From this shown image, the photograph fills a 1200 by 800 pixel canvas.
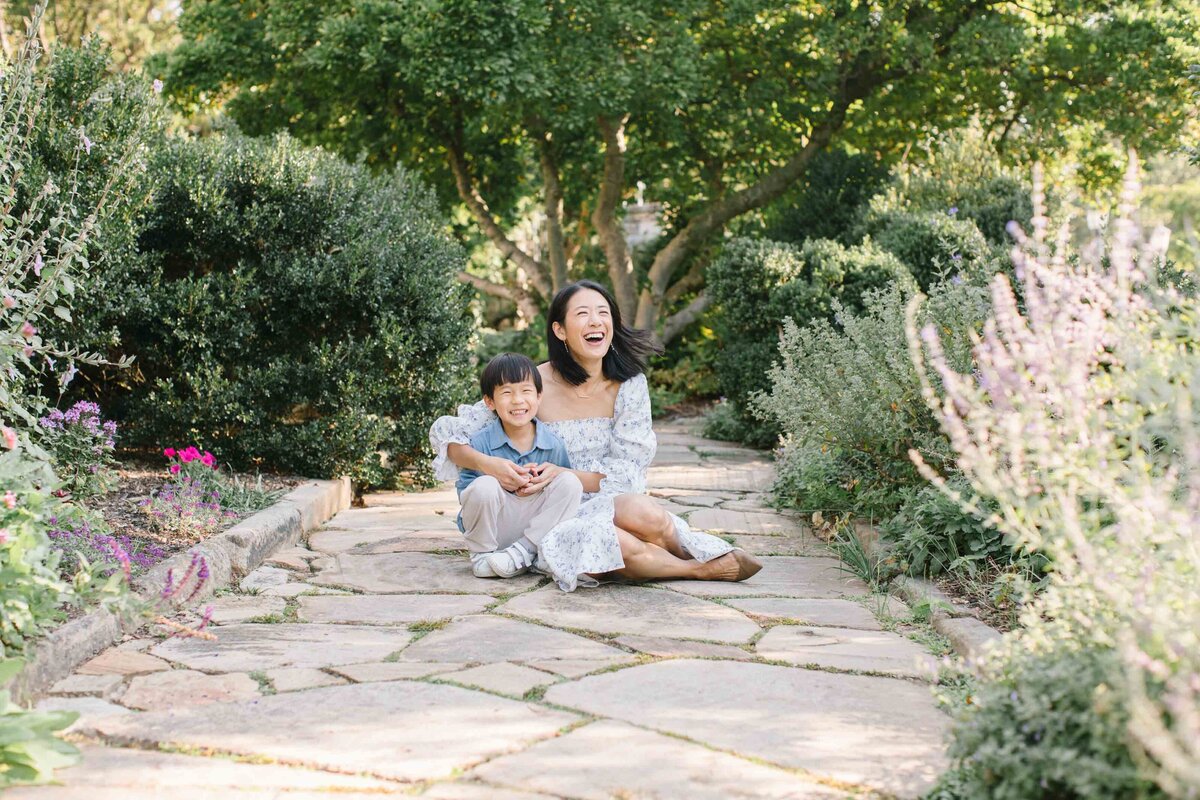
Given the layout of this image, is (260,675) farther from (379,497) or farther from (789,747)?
(379,497)

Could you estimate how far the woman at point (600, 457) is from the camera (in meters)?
4.45

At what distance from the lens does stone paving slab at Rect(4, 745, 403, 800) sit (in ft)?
7.70

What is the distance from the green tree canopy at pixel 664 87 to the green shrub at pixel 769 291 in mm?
3249

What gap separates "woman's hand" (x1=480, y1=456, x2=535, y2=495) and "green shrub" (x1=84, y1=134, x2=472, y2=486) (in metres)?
2.09

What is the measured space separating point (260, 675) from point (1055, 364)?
7.40ft

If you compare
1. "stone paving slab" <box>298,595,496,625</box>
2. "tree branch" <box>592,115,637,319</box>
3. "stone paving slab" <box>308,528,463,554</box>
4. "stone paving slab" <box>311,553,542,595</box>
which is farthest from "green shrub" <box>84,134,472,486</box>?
"tree branch" <box>592,115,637,319</box>

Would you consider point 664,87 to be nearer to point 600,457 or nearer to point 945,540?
point 600,457

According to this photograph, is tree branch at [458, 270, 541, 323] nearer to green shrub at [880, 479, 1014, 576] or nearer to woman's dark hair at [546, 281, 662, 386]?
woman's dark hair at [546, 281, 662, 386]

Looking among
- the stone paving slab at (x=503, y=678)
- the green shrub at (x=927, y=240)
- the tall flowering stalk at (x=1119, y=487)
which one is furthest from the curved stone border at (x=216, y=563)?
the green shrub at (x=927, y=240)

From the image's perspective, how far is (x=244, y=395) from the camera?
6.36 m

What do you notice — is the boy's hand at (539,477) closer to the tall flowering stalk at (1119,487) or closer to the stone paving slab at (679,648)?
the stone paving slab at (679,648)

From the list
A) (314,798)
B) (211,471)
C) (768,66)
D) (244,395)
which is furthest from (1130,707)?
(768,66)

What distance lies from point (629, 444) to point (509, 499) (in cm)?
59

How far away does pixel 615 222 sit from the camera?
14.6 meters
